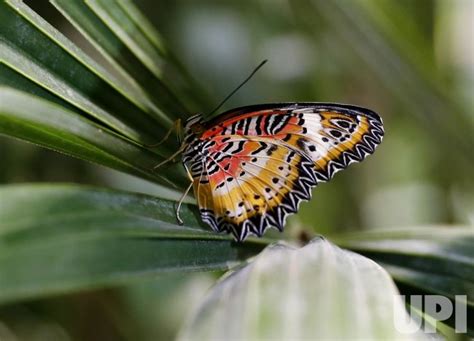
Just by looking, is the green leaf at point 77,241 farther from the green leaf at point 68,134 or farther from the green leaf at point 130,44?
the green leaf at point 130,44

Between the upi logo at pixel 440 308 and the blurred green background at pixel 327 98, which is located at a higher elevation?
the blurred green background at pixel 327 98

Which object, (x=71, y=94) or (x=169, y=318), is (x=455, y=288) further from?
(x=169, y=318)

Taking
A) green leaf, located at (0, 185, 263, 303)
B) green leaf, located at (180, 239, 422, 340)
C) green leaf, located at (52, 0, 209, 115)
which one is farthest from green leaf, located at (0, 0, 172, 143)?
green leaf, located at (180, 239, 422, 340)

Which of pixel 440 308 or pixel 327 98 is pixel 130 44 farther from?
pixel 327 98

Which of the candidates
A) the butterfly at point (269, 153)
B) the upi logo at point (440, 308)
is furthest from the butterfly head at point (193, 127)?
the upi logo at point (440, 308)

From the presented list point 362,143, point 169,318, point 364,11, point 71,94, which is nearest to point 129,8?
point 71,94
